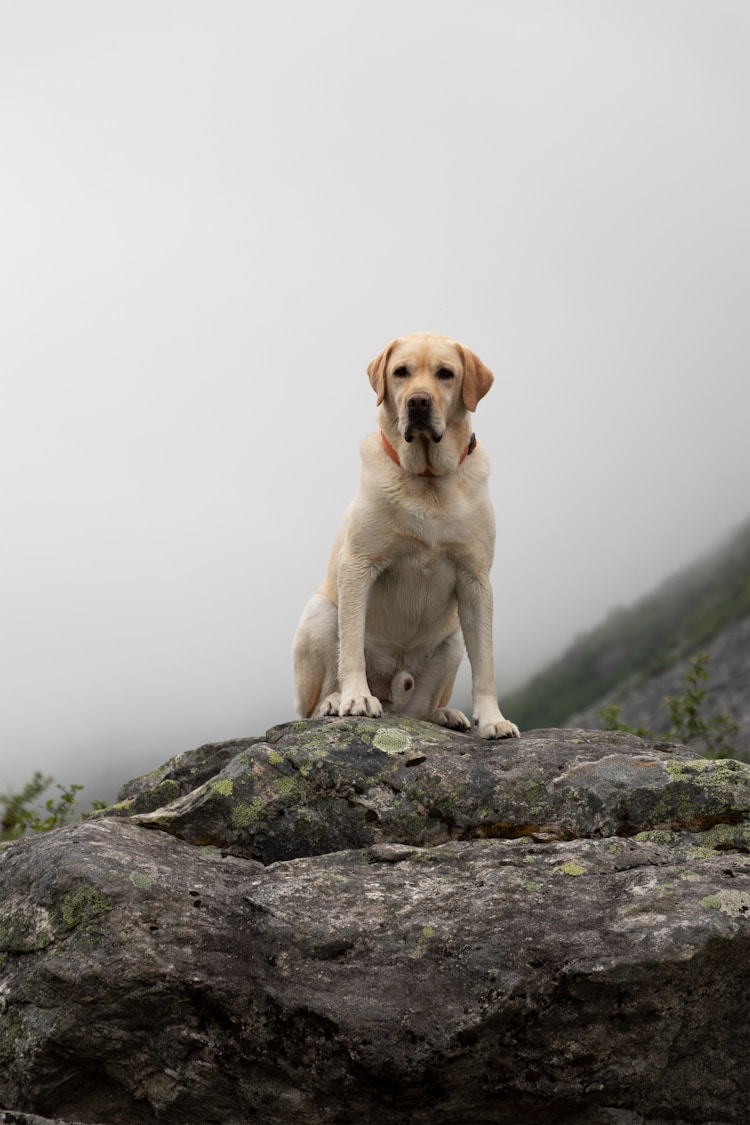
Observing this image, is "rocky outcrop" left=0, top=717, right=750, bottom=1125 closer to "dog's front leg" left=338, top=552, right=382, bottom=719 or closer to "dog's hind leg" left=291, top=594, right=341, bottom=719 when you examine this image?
"dog's front leg" left=338, top=552, right=382, bottom=719

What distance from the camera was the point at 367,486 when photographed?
10805mm

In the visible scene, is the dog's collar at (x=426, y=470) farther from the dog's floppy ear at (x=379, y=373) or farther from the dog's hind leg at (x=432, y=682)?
the dog's hind leg at (x=432, y=682)

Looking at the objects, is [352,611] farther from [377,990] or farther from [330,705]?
[377,990]

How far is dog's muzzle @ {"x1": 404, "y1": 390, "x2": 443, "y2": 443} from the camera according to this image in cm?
1028

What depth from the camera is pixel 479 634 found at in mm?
10820

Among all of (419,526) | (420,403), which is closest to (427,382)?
(420,403)

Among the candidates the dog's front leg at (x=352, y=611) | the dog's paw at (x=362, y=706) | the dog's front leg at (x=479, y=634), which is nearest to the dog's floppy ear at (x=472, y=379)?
the dog's front leg at (x=479, y=634)

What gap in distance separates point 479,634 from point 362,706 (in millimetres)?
1375

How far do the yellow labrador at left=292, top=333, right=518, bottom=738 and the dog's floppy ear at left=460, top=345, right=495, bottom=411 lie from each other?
0.04 feet

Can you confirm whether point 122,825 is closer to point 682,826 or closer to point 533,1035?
point 533,1035

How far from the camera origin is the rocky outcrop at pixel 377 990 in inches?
246

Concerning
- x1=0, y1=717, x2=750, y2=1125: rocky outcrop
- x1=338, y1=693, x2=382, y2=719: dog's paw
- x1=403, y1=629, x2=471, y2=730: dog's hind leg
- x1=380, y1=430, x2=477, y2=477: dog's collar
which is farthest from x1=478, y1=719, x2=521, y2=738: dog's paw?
x1=0, y1=717, x2=750, y2=1125: rocky outcrop

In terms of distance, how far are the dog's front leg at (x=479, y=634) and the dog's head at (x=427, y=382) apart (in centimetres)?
129

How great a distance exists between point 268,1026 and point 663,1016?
76.7 inches
